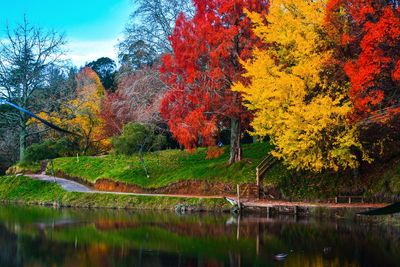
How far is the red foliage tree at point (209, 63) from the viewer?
87.7 feet

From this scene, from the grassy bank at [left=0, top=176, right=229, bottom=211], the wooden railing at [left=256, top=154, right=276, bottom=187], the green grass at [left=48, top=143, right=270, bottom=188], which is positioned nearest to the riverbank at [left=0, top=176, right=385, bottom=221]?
the grassy bank at [left=0, top=176, right=229, bottom=211]

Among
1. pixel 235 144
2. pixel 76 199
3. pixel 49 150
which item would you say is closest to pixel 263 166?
pixel 235 144

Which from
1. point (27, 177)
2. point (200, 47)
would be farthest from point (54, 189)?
point (200, 47)

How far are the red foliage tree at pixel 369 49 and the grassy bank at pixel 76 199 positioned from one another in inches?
372

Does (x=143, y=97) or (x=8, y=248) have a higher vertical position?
(x=143, y=97)

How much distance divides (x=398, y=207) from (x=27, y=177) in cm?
3761

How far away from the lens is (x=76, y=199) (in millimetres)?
31906

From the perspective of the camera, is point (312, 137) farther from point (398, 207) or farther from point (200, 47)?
point (398, 207)

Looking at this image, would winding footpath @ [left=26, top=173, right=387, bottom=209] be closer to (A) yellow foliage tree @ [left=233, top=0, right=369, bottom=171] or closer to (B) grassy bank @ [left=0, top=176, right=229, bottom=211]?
(B) grassy bank @ [left=0, top=176, right=229, bottom=211]

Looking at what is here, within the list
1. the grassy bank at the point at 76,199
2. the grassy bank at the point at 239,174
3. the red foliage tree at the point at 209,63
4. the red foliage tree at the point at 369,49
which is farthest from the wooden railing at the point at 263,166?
the red foliage tree at the point at 369,49

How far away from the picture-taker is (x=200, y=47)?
89.5 feet

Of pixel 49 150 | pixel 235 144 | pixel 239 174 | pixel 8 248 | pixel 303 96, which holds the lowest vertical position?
pixel 8 248

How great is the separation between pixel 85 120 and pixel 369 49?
99.9 feet

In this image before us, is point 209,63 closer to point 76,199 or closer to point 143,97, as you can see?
point 143,97
